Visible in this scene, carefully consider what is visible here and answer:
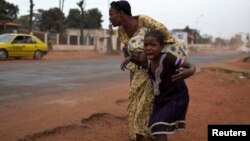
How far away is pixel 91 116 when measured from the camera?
6.56 metres

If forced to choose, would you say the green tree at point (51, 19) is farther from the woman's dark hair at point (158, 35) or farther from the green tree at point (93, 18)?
the woman's dark hair at point (158, 35)

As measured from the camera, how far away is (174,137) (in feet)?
17.9

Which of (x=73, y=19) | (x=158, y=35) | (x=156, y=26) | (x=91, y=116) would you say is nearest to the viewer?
(x=158, y=35)

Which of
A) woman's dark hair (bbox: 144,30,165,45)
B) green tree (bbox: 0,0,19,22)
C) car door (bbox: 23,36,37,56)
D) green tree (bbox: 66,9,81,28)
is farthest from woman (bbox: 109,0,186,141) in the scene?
green tree (bbox: 66,9,81,28)

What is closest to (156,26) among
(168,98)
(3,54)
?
(168,98)

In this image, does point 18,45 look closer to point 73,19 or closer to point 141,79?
point 141,79

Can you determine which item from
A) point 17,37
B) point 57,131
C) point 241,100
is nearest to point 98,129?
point 57,131

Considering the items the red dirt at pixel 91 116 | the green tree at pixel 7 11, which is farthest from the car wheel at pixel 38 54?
the green tree at pixel 7 11

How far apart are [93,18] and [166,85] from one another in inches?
2505

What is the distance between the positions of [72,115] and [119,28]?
2.35 meters

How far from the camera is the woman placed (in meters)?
4.30

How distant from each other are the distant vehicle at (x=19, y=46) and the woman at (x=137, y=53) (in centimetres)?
1744

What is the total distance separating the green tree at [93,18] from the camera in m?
64.8

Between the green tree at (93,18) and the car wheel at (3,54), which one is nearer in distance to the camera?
the car wheel at (3,54)
